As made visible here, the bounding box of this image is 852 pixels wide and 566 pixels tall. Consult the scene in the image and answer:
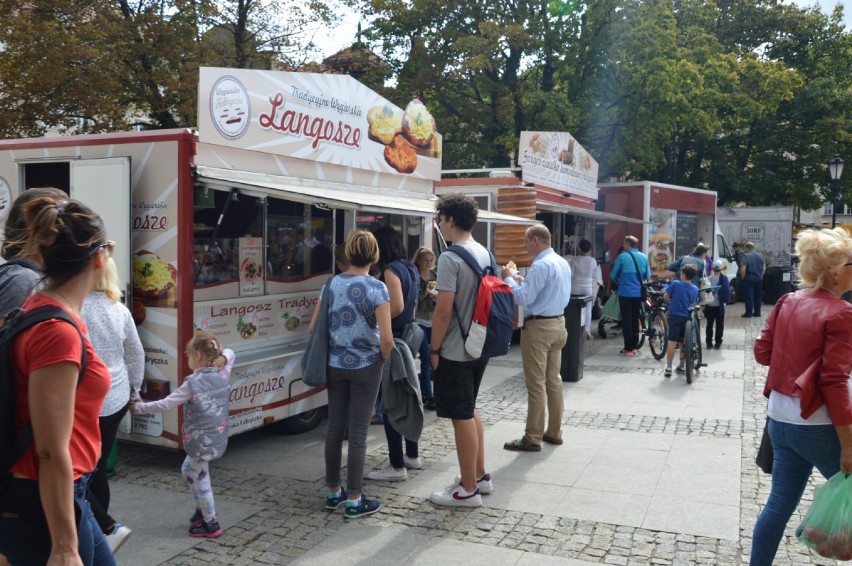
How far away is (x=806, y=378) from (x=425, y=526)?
2.40 metres

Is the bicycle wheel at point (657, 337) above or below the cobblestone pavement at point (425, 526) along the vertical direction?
above

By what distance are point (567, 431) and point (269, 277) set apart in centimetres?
299

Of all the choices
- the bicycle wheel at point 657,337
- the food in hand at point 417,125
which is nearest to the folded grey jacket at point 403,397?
the food in hand at point 417,125

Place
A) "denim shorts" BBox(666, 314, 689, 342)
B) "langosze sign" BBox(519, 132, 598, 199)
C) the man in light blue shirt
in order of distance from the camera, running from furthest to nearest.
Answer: "langosze sign" BBox(519, 132, 598, 199)
"denim shorts" BBox(666, 314, 689, 342)
the man in light blue shirt

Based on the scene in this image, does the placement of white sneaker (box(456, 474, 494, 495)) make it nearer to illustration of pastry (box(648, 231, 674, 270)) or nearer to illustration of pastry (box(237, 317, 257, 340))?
illustration of pastry (box(237, 317, 257, 340))

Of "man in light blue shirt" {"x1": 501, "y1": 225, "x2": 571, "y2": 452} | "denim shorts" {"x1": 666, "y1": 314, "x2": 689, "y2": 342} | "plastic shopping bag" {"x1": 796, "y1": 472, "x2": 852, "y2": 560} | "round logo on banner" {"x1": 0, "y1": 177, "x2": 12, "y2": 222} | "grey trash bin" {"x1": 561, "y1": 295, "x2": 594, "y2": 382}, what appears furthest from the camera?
"denim shorts" {"x1": 666, "y1": 314, "x2": 689, "y2": 342}

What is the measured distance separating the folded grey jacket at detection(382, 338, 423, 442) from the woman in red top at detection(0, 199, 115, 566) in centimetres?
291

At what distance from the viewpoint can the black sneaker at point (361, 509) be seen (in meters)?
4.80

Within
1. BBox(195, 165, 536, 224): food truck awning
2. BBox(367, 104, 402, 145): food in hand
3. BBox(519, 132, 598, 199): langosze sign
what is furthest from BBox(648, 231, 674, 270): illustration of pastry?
BBox(195, 165, 536, 224): food truck awning

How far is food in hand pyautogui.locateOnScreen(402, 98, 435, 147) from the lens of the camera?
28.6 ft

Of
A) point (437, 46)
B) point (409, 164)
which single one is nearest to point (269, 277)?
point (409, 164)

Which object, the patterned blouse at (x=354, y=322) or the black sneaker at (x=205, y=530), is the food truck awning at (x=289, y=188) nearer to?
the patterned blouse at (x=354, y=322)

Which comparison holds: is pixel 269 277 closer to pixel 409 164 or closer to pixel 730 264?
pixel 409 164

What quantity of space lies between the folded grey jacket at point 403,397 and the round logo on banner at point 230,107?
211 cm
